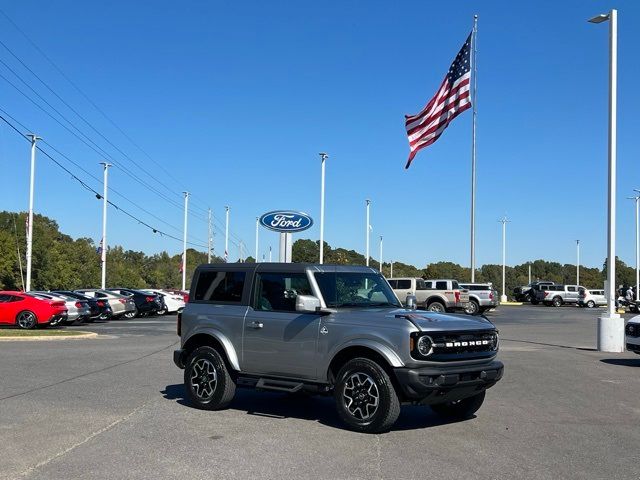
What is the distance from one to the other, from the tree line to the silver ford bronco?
49.6 m

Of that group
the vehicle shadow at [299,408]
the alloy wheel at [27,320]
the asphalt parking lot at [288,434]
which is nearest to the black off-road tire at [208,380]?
the asphalt parking lot at [288,434]

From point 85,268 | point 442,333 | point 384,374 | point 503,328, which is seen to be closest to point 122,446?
point 384,374

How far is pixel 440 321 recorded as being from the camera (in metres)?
7.64

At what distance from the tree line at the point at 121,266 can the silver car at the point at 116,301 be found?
2872cm

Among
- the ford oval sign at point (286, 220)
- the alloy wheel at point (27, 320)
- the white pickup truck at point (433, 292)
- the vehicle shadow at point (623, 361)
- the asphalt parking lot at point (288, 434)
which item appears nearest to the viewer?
the asphalt parking lot at point (288, 434)

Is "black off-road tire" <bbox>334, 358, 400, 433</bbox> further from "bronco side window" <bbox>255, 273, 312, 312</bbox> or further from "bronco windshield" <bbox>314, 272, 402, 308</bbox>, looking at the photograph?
"bronco side window" <bbox>255, 273, 312, 312</bbox>

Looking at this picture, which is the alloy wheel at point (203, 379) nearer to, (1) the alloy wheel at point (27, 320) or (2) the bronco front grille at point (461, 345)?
(2) the bronco front grille at point (461, 345)

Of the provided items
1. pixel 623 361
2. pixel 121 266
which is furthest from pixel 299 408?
pixel 121 266

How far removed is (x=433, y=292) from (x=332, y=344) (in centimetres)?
2599

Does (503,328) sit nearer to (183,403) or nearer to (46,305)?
(46,305)

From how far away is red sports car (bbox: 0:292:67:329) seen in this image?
2564 centimetres

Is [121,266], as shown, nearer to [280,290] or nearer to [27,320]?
[27,320]

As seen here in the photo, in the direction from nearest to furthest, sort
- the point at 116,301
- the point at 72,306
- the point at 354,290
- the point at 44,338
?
the point at 354,290 → the point at 44,338 → the point at 72,306 → the point at 116,301

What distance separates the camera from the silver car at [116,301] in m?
32.4
